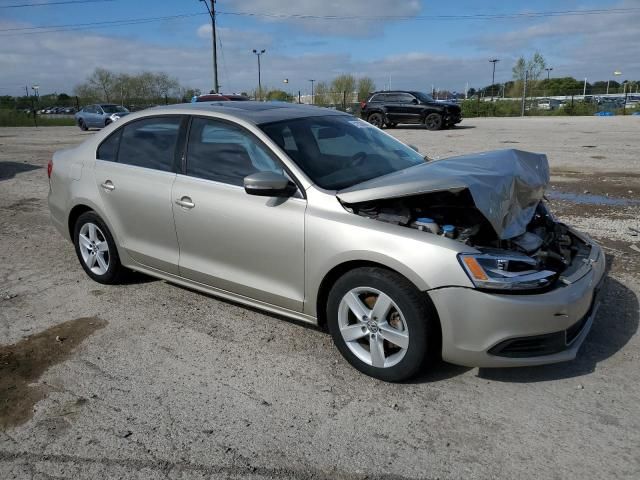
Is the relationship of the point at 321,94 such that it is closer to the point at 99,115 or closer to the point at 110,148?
the point at 99,115

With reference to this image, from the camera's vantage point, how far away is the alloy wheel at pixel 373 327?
321cm

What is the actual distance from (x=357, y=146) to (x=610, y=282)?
8.41ft

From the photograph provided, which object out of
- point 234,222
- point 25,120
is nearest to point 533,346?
point 234,222

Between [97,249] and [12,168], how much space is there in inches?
385

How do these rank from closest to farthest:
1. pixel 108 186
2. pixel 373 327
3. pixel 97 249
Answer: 1. pixel 373 327
2. pixel 108 186
3. pixel 97 249

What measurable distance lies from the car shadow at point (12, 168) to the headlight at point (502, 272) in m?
11.5

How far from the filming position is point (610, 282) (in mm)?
4734

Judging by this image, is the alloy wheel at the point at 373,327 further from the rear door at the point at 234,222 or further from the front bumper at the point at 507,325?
the rear door at the point at 234,222

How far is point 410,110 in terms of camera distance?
2500 centimetres

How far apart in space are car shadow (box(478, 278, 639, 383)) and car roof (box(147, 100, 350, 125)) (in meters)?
2.36

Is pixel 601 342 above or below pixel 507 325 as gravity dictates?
below

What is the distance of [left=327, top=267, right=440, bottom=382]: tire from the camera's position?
10.1 ft

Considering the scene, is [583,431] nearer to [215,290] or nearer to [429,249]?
[429,249]

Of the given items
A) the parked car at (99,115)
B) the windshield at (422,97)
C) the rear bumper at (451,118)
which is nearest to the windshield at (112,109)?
the parked car at (99,115)
